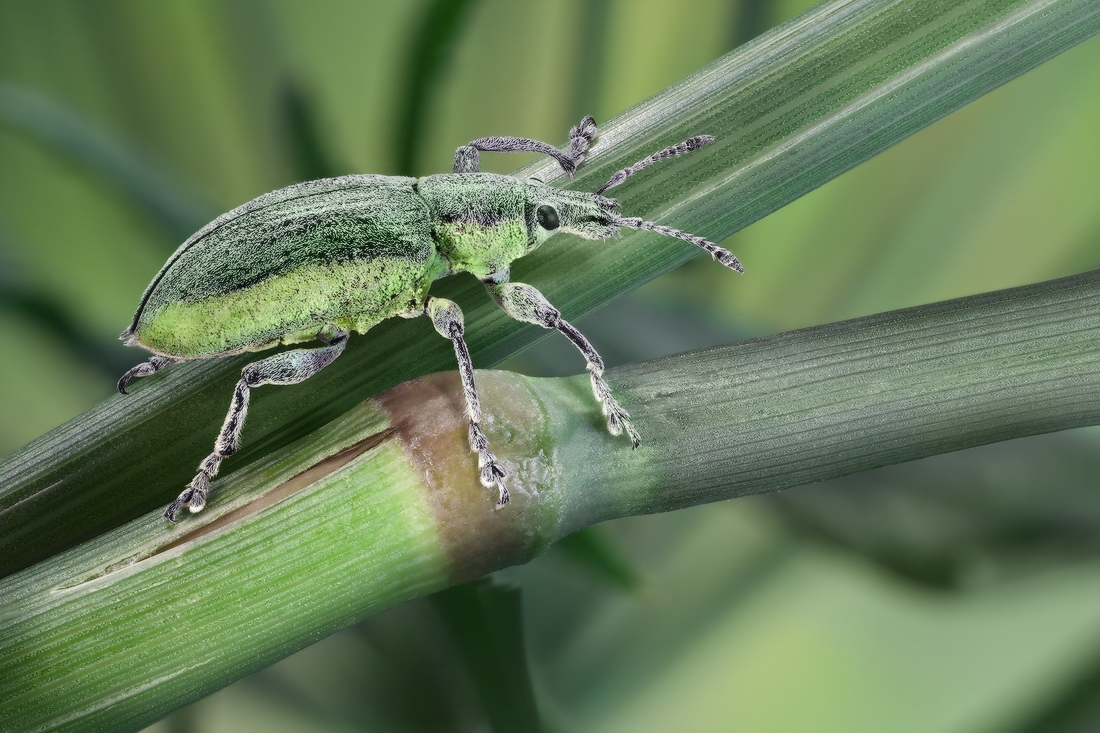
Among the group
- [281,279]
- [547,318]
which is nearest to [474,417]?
[547,318]

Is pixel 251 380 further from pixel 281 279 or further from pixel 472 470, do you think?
pixel 472 470

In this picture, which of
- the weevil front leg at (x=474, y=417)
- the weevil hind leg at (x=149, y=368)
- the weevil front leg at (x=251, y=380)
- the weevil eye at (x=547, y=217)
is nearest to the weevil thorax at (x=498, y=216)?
the weevil eye at (x=547, y=217)

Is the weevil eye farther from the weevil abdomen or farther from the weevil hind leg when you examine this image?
the weevil hind leg

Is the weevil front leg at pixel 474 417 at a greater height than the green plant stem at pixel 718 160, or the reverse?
the green plant stem at pixel 718 160

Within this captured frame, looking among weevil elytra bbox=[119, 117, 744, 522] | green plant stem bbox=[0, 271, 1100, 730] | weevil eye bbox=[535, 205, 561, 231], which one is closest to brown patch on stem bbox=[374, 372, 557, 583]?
green plant stem bbox=[0, 271, 1100, 730]

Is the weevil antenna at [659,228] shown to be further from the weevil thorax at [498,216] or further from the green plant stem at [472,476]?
the green plant stem at [472,476]

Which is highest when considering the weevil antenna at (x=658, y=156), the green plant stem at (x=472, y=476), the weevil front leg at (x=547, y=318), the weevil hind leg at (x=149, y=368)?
the weevil hind leg at (x=149, y=368)
